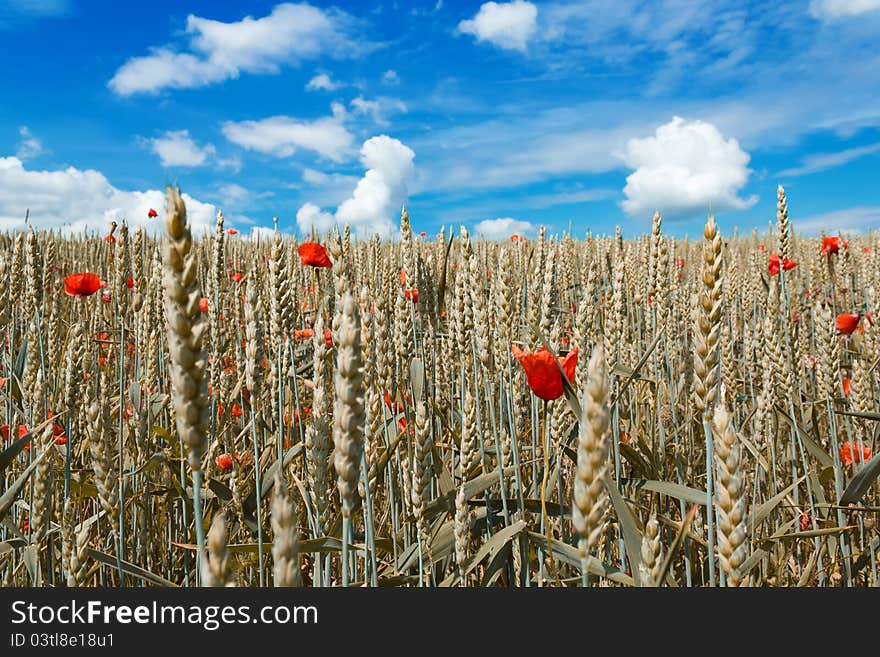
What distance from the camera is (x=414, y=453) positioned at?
4.83 feet

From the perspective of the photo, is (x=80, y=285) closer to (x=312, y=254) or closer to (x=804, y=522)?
(x=312, y=254)

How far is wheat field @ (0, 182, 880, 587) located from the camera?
2.50 ft

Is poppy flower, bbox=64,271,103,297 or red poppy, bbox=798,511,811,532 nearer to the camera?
red poppy, bbox=798,511,811,532

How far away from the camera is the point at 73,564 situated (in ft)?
3.62

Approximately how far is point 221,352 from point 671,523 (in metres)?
1.33

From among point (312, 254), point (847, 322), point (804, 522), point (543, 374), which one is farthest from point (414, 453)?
point (847, 322)

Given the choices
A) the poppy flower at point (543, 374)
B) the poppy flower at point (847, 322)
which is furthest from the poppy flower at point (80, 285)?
the poppy flower at point (847, 322)

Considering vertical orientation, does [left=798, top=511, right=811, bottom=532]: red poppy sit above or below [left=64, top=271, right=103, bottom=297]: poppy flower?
below

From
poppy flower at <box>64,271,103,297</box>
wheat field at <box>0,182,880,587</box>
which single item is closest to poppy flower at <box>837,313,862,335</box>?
wheat field at <box>0,182,880,587</box>

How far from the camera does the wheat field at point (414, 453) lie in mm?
761

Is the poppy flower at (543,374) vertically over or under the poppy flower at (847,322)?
under

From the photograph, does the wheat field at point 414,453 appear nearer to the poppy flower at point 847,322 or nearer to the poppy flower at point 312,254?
the poppy flower at point 312,254

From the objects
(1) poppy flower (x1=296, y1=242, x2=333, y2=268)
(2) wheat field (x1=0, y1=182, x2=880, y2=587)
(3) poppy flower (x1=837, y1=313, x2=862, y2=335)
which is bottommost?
(2) wheat field (x1=0, y1=182, x2=880, y2=587)

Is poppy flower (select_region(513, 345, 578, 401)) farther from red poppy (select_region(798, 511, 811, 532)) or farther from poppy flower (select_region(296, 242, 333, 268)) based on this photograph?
poppy flower (select_region(296, 242, 333, 268))
